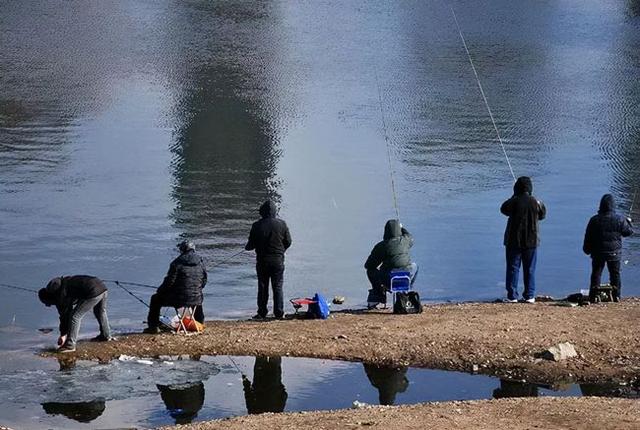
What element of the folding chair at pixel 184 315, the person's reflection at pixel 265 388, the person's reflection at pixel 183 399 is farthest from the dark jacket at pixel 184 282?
the person's reflection at pixel 183 399

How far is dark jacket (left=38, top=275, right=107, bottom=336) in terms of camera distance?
58.5 ft

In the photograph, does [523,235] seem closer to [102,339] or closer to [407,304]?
[407,304]

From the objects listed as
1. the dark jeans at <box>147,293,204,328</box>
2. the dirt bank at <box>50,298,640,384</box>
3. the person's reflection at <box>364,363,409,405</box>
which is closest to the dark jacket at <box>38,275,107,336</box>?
the dirt bank at <box>50,298,640,384</box>

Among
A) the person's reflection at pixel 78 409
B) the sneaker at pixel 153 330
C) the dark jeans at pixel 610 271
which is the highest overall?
the dark jeans at pixel 610 271

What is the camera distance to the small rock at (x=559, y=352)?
17.2 metres

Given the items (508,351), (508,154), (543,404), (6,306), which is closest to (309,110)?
(508,154)

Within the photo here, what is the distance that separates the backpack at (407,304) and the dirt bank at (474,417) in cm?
414

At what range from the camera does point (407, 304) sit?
63.9 ft

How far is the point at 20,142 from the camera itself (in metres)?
32.2

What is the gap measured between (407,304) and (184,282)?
2954 millimetres

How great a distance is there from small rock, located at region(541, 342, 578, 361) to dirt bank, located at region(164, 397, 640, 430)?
1842 millimetres

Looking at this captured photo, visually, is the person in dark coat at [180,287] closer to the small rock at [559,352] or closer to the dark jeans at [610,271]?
the small rock at [559,352]

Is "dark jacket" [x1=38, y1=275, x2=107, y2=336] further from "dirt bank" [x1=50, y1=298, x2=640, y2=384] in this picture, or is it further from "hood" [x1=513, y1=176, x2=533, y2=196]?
"hood" [x1=513, y1=176, x2=533, y2=196]

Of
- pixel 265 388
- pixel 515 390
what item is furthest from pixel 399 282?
pixel 265 388
